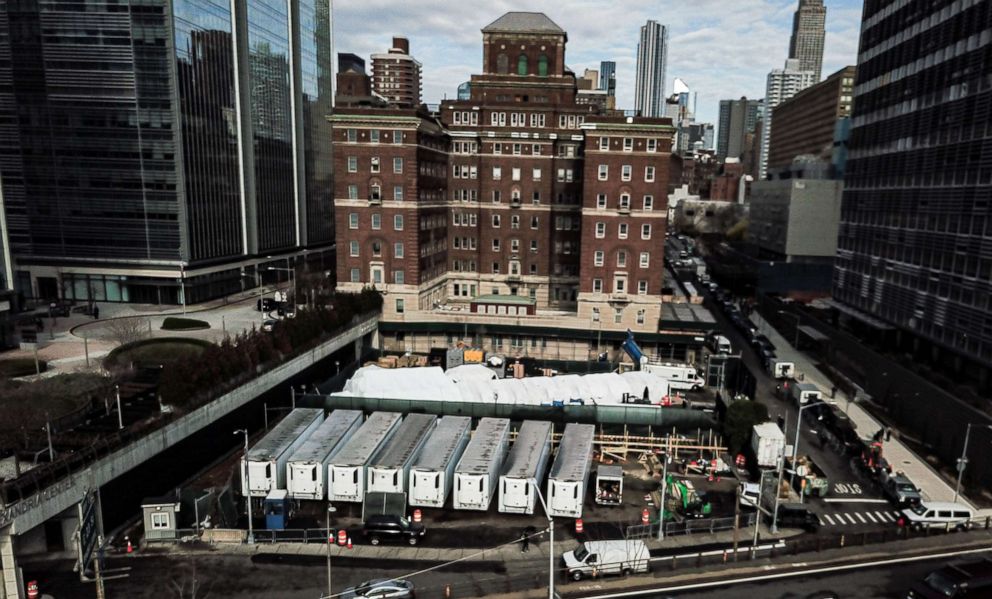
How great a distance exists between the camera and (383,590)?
2712 centimetres

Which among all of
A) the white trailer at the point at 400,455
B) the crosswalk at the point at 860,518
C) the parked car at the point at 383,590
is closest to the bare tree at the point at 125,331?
the white trailer at the point at 400,455

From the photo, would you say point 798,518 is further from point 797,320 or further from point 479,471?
point 797,320

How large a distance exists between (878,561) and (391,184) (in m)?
57.3

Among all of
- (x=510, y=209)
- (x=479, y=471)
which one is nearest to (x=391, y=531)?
(x=479, y=471)

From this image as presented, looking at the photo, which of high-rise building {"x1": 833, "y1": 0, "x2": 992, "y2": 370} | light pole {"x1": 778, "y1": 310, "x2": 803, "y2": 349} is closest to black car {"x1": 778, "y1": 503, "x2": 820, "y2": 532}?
high-rise building {"x1": 833, "y1": 0, "x2": 992, "y2": 370}

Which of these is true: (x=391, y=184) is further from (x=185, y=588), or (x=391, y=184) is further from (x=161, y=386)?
(x=185, y=588)

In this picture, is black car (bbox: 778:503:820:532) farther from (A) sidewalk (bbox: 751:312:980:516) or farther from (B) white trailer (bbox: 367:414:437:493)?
(B) white trailer (bbox: 367:414:437:493)

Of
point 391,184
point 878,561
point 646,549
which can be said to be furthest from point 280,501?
point 391,184

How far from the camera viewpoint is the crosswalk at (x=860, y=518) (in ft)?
117

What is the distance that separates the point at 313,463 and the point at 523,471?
1251cm

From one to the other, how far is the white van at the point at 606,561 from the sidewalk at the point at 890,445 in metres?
21.3

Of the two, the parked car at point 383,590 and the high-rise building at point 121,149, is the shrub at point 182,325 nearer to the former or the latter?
the high-rise building at point 121,149

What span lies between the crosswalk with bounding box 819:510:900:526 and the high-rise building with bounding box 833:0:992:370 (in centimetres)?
1902

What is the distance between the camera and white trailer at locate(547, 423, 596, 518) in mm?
34781
